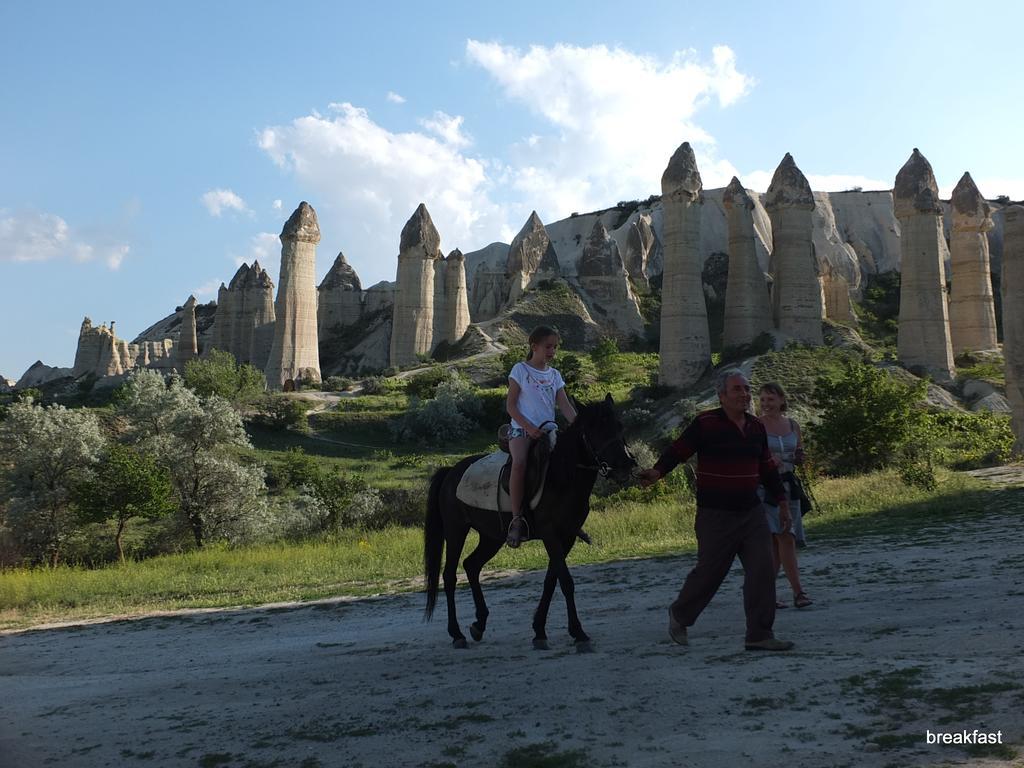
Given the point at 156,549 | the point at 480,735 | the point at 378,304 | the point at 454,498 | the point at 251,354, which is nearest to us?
the point at 480,735

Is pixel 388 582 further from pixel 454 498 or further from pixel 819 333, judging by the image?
pixel 819 333

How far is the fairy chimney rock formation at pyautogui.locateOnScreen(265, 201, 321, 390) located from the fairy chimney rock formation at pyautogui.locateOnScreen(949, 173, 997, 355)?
33.1m

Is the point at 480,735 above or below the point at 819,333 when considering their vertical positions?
below

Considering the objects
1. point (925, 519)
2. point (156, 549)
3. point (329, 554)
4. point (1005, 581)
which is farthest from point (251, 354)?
point (1005, 581)

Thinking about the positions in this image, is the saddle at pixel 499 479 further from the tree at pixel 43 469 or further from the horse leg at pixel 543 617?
the tree at pixel 43 469

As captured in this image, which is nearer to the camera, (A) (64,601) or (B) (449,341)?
(A) (64,601)

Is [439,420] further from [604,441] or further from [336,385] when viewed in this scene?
[604,441]

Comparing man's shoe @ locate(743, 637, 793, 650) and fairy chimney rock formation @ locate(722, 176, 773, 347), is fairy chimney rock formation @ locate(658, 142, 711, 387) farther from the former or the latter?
man's shoe @ locate(743, 637, 793, 650)

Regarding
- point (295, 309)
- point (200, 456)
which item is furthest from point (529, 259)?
point (200, 456)

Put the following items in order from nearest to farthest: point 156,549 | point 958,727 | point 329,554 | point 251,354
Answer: point 958,727 < point 329,554 < point 156,549 < point 251,354

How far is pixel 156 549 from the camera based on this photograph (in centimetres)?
2091

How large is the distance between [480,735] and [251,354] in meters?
62.9

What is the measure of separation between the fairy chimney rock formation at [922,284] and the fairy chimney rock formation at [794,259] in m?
3.60

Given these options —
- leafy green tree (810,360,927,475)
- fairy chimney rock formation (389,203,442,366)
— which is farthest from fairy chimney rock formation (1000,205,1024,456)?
fairy chimney rock formation (389,203,442,366)
